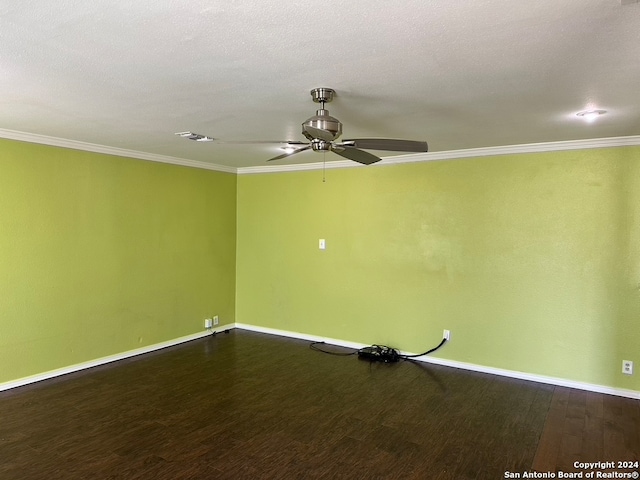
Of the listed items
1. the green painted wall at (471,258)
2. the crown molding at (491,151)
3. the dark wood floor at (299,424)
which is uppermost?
the crown molding at (491,151)

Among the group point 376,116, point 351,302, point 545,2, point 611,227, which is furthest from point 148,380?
point 611,227

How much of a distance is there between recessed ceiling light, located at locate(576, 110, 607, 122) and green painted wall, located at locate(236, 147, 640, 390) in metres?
1.00

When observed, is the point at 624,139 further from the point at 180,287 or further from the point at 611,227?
the point at 180,287

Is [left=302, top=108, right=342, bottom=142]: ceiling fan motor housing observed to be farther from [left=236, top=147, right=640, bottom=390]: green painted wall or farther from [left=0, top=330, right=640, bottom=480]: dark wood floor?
[left=236, top=147, right=640, bottom=390]: green painted wall

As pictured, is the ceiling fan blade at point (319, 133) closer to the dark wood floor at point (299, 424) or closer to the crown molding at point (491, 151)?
the dark wood floor at point (299, 424)

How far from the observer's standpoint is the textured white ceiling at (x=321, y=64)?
1.60 m

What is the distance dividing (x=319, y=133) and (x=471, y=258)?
2741mm

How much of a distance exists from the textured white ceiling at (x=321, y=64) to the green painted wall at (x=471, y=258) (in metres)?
0.82

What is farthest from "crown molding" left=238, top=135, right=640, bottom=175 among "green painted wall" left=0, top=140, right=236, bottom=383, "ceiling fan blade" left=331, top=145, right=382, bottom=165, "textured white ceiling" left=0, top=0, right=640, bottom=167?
"ceiling fan blade" left=331, top=145, right=382, bottom=165

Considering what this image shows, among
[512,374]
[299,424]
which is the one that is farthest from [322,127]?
[512,374]

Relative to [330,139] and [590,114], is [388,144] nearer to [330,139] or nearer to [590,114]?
[330,139]

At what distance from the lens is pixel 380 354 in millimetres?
4820

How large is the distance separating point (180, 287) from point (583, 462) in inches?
171

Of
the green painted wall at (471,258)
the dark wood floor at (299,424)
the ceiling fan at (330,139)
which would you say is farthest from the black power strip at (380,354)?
the ceiling fan at (330,139)
